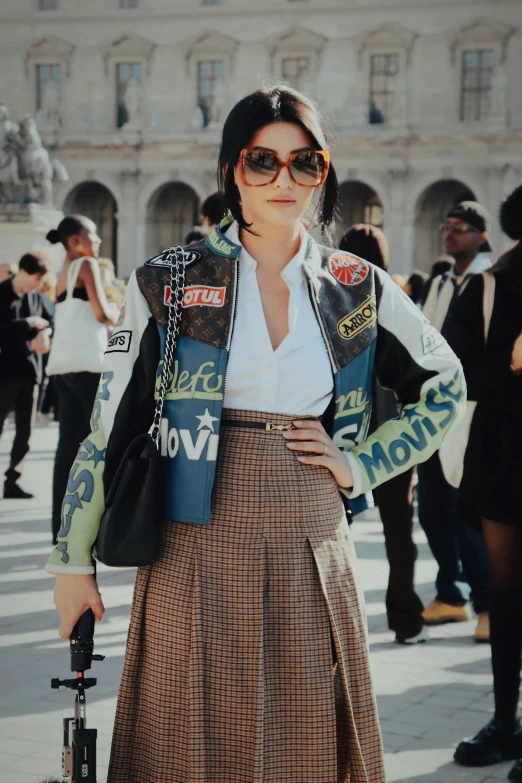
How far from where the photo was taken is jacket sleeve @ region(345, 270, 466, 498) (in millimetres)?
2496

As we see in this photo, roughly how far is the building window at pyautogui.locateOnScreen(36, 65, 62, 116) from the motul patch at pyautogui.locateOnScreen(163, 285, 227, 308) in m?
44.0

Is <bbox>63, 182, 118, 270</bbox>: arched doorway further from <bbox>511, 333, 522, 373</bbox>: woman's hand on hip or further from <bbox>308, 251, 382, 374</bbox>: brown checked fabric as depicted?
<bbox>308, 251, 382, 374</bbox>: brown checked fabric

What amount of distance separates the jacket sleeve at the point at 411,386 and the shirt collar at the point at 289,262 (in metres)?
0.18

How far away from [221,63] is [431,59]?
7.37m

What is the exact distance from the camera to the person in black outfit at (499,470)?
3.85 m

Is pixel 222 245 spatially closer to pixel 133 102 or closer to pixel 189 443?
pixel 189 443

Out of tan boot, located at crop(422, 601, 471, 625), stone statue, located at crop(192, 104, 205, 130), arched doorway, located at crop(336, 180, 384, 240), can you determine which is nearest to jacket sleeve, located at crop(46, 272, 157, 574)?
tan boot, located at crop(422, 601, 471, 625)

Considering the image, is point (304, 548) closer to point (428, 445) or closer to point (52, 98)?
point (428, 445)

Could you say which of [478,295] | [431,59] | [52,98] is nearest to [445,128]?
[431,59]

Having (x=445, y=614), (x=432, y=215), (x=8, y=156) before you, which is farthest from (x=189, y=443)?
(x=432, y=215)

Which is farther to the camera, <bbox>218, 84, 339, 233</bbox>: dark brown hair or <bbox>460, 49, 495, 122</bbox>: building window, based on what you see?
<bbox>460, 49, 495, 122</bbox>: building window

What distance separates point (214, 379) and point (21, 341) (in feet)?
23.1

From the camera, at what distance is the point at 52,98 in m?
45.1

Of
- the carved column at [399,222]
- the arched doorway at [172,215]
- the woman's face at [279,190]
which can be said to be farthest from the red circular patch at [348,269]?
the arched doorway at [172,215]
